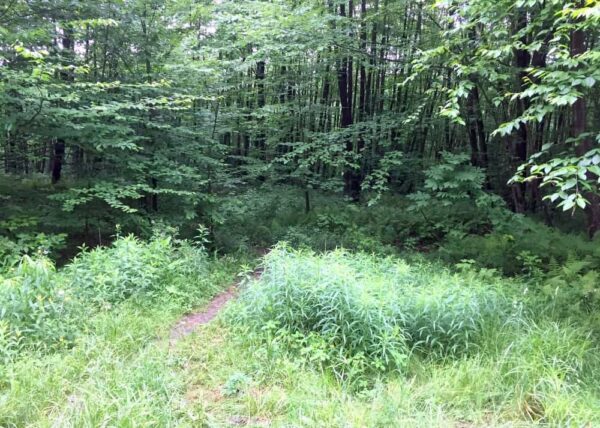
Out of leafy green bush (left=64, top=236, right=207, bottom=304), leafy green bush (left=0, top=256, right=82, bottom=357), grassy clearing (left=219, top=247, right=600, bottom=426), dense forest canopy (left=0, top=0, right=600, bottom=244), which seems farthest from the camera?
dense forest canopy (left=0, top=0, right=600, bottom=244)

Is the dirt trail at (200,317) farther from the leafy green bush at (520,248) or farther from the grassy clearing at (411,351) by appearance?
the leafy green bush at (520,248)

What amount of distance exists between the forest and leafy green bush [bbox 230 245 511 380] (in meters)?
0.03

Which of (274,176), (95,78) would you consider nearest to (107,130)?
(95,78)

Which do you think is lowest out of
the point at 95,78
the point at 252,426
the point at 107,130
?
the point at 252,426

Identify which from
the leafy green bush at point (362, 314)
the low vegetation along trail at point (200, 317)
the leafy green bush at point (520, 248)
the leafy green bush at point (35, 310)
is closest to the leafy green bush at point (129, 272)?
the low vegetation along trail at point (200, 317)

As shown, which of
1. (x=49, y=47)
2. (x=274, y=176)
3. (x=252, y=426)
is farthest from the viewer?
(x=274, y=176)

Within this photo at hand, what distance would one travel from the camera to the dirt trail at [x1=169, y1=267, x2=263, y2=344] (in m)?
4.10

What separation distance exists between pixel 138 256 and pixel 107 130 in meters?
2.16

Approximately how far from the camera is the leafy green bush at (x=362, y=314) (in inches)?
136

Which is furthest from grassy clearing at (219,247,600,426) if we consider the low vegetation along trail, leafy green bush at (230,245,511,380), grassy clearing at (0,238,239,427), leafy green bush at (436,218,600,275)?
leafy green bush at (436,218,600,275)

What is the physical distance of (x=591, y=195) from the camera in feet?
19.2

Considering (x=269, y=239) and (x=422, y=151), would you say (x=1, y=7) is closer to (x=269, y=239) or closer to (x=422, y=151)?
(x=269, y=239)

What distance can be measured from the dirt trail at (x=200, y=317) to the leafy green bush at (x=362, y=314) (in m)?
0.52

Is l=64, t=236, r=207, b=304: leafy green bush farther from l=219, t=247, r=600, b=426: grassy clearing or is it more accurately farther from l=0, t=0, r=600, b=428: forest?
l=219, t=247, r=600, b=426: grassy clearing
